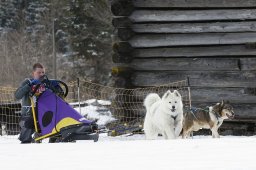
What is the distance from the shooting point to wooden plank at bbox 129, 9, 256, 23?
11.1 meters

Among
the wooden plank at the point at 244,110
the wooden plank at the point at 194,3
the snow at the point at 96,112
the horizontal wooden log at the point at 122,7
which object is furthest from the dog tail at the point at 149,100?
the snow at the point at 96,112

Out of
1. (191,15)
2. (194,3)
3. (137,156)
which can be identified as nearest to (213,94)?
(191,15)

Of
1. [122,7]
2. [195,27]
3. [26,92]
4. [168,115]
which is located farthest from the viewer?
[122,7]

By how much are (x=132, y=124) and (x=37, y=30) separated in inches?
1024

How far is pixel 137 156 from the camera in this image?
514cm

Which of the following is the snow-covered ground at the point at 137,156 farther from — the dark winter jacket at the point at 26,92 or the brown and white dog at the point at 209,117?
the brown and white dog at the point at 209,117

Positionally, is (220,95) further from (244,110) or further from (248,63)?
(248,63)

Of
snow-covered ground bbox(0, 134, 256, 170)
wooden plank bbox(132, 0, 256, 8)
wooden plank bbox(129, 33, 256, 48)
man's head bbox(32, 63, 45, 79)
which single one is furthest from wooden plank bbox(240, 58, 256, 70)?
snow-covered ground bbox(0, 134, 256, 170)

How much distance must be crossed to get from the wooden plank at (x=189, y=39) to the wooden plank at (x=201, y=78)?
575 mm

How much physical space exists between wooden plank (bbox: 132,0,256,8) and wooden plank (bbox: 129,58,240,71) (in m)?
1.03

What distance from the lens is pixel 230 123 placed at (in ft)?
38.2

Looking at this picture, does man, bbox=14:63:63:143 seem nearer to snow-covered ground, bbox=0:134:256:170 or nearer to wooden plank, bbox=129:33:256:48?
snow-covered ground, bbox=0:134:256:170

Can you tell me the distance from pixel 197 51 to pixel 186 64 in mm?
335

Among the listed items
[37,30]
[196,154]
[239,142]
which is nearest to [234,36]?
[239,142]
